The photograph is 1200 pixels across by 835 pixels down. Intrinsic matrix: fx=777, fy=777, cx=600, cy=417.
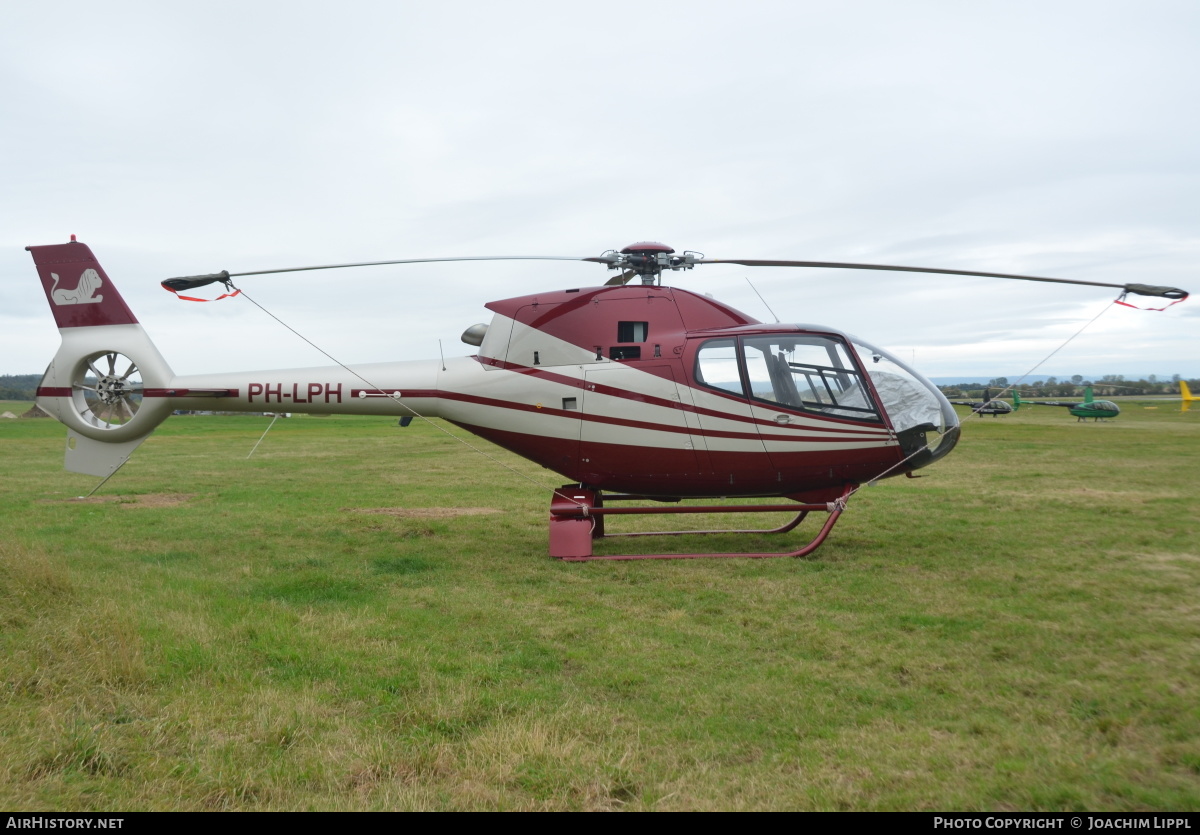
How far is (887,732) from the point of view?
173 inches

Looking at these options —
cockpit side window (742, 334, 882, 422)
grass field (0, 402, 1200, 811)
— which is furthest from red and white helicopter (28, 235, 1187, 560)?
grass field (0, 402, 1200, 811)

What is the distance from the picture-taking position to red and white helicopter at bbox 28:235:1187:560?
378 inches

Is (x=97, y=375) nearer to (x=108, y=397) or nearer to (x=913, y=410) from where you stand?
(x=108, y=397)

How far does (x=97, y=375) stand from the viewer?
36.1 ft

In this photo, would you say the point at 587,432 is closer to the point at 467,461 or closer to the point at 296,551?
the point at 296,551

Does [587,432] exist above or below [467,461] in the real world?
above

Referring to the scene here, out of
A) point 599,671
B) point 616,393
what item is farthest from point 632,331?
point 599,671

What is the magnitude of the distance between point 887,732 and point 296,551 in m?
8.28

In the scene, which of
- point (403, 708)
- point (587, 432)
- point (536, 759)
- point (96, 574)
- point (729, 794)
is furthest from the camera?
point (587, 432)

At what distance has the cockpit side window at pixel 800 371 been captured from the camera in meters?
9.59

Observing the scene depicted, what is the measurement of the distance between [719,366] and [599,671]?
508 centimetres

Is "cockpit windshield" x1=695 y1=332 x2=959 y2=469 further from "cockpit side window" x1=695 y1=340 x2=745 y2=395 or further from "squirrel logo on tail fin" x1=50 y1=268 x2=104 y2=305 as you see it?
"squirrel logo on tail fin" x1=50 y1=268 x2=104 y2=305
